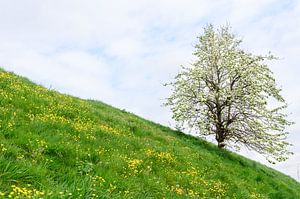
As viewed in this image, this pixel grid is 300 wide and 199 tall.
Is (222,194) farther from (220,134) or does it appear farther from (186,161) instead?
(220,134)

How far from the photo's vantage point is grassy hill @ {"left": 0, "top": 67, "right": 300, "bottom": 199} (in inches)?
356

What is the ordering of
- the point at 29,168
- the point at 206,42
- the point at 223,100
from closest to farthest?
1. the point at 29,168
2. the point at 223,100
3. the point at 206,42

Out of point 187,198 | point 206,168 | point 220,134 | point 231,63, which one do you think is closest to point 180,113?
point 220,134

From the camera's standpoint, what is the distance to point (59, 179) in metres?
9.91

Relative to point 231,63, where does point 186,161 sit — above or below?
below

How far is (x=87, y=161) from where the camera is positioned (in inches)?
466

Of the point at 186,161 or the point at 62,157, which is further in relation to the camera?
the point at 186,161

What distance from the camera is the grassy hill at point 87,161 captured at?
9.05 m

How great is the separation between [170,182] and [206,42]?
19.6 metres

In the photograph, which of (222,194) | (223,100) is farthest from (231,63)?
(222,194)

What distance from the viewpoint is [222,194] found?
51.4ft

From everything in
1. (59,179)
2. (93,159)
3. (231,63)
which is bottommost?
(59,179)

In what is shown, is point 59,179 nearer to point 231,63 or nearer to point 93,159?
point 93,159

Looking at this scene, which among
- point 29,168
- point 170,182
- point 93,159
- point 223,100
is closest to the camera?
point 29,168
